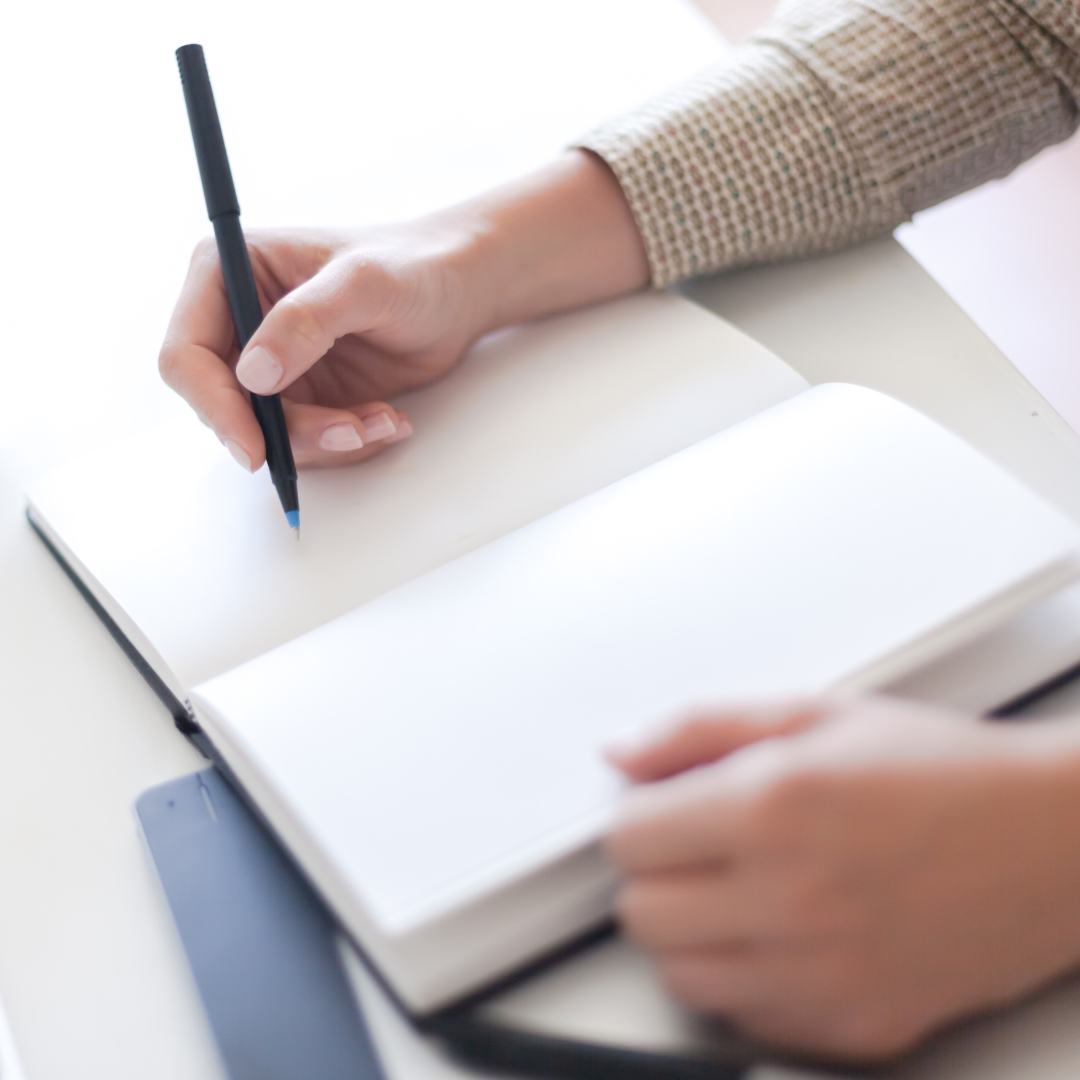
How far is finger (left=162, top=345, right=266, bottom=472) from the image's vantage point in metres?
0.44

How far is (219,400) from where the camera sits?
45cm

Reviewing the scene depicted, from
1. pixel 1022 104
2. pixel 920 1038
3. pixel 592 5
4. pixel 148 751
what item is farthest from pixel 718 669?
pixel 592 5

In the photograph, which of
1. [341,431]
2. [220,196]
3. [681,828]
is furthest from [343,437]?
[681,828]

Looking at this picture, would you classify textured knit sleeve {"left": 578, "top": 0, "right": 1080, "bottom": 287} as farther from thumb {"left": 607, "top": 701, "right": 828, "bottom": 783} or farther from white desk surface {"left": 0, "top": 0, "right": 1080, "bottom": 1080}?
thumb {"left": 607, "top": 701, "right": 828, "bottom": 783}

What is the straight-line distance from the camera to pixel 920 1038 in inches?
10.8

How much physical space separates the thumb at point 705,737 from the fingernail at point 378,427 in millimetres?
221

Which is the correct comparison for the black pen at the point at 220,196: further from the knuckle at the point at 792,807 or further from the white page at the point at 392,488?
the knuckle at the point at 792,807

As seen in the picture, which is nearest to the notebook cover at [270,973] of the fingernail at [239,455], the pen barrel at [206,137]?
the fingernail at [239,455]

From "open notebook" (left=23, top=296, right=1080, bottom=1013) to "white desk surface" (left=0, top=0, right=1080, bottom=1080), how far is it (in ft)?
0.15

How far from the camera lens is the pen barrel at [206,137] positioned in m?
0.47

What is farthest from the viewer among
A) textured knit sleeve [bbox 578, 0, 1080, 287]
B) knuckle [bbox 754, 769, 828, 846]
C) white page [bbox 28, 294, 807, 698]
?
textured knit sleeve [bbox 578, 0, 1080, 287]

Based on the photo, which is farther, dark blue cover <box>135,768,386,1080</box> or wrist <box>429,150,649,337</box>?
wrist <box>429,150,649,337</box>

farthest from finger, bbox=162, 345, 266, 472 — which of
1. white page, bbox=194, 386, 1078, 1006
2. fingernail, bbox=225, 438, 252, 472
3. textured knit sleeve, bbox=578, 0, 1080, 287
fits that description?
textured knit sleeve, bbox=578, 0, 1080, 287

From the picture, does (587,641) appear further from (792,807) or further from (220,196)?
(220,196)
